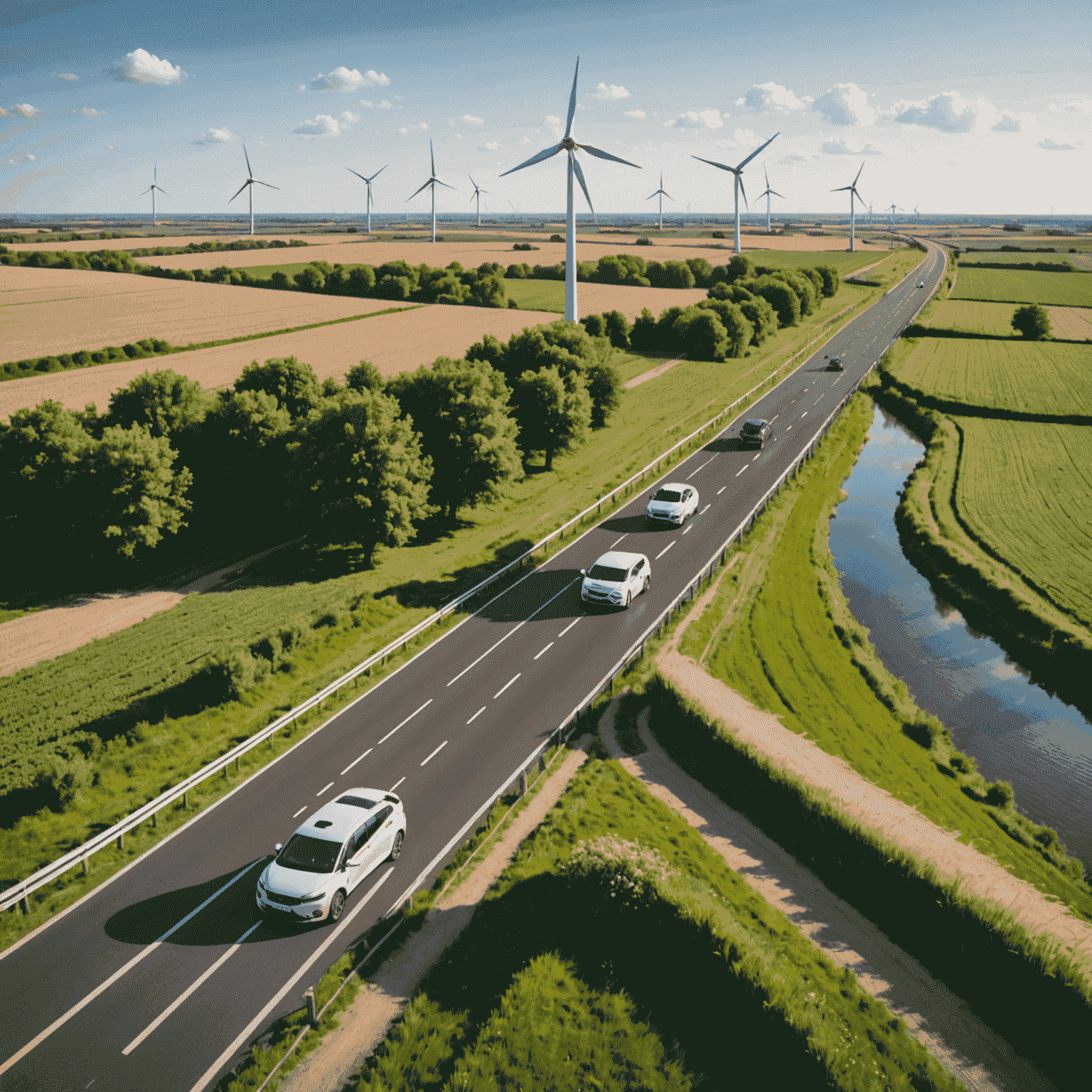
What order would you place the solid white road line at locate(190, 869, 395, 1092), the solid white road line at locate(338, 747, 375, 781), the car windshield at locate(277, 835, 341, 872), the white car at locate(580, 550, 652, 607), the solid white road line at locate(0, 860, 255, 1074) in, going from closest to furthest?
1. the solid white road line at locate(190, 869, 395, 1092)
2. the solid white road line at locate(0, 860, 255, 1074)
3. the car windshield at locate(277, 835, 341, 872)
4. the solid white road line at locate(338, 747, 375, 781)
5. the white car at locate(580, 550, 652, 607)

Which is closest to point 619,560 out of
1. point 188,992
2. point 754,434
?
point 188,992

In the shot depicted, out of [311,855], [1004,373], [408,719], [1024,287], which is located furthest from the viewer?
[1024,287]

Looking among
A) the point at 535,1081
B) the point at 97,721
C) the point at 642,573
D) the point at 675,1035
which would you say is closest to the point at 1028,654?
the point at 642,573

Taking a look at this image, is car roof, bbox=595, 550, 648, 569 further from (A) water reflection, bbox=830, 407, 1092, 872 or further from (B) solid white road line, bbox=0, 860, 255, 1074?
(B) solid white road line, bbox=0, 860, 255, 1074

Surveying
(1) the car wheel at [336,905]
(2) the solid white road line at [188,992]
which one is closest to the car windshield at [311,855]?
(1) the car wheel at [336,905]

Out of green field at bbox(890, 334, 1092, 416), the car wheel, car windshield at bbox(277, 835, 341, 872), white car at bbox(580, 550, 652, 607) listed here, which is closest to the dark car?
green field at bbox(890, 334, 1092, 416)

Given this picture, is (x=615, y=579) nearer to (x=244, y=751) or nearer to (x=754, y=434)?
(x=244, y=751)

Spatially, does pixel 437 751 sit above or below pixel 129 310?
below
